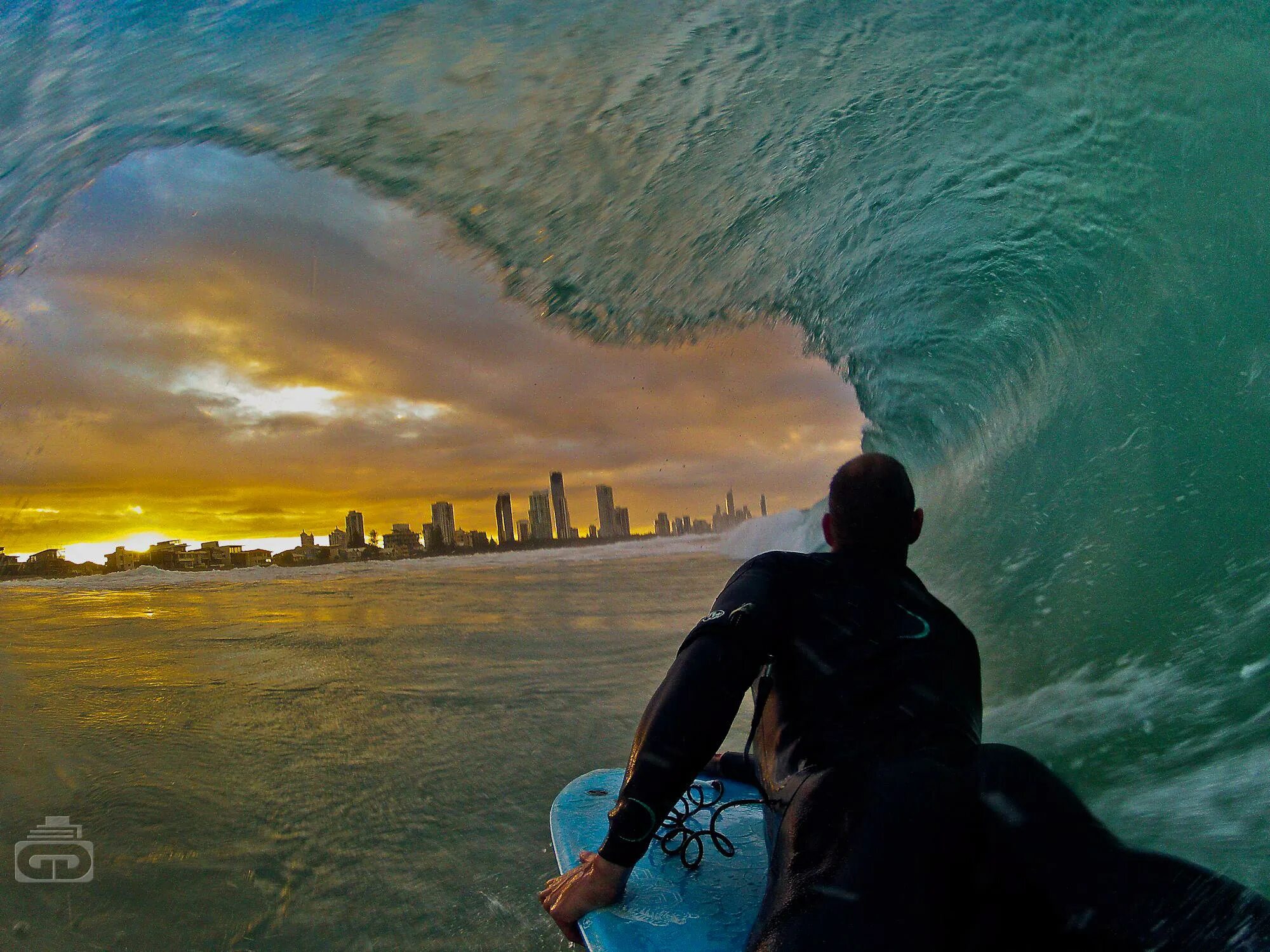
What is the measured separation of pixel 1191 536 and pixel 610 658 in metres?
4.30

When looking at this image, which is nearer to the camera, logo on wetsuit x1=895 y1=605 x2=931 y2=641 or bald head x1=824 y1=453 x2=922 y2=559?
logo on wetsuit x1=895 y1=605 x2=931 y2=641

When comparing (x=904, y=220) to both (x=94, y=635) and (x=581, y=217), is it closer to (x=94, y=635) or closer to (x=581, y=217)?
(x=581, y=217)

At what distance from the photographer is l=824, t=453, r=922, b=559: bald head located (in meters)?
1.39

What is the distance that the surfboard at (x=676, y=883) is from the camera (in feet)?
4.83

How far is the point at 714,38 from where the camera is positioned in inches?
142

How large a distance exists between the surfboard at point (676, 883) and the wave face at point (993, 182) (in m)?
1.27

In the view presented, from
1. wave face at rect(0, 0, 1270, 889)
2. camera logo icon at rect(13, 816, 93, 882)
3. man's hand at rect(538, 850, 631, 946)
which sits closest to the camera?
man's hand at rect(538, 850, 631, 946)

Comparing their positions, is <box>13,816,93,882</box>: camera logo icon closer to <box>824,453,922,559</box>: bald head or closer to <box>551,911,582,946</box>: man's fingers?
<box>551,911,582,946</box>: man's fingers

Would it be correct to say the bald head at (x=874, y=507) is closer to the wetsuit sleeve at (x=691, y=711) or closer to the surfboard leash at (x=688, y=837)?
the wetsuit sleeve at (x=691, y=711)

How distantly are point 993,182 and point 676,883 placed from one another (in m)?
4.83

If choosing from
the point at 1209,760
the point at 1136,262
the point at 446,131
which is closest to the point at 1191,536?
the point at 1209,760

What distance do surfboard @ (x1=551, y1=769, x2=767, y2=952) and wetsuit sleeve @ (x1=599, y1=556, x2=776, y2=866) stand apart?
276 mm

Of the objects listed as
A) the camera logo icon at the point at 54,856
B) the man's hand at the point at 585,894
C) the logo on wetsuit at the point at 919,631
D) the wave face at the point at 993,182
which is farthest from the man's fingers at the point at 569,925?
the camera logo icon at the point at 54,856

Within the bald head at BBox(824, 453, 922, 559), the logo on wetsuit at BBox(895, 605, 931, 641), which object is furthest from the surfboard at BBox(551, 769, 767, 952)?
the bald head at BBox(824, 453, 922, 559)
